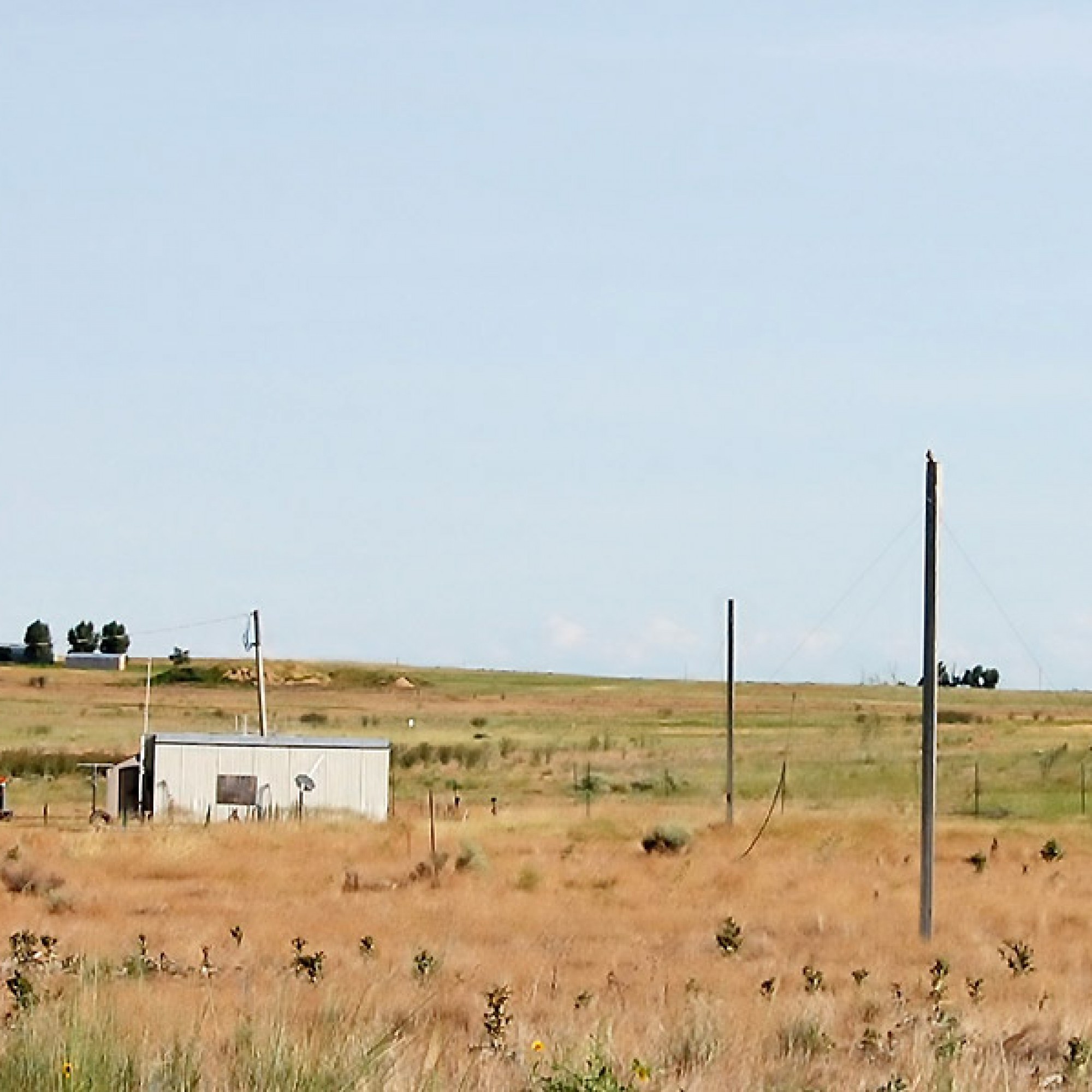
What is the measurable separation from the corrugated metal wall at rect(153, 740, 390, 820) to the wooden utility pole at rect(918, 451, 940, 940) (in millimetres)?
26661

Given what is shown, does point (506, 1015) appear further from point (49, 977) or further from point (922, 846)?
point (922, 846)

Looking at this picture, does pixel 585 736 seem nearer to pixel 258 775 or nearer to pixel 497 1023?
pixel 258 775

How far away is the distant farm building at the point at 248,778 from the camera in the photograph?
52125 millimetres

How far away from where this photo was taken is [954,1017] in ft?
50.4

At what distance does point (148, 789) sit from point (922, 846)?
1146 inches

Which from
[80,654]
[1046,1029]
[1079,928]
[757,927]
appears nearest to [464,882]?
[757,927]

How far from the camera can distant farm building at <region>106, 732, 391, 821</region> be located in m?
52.1

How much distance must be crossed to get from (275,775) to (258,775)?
0.43 metres

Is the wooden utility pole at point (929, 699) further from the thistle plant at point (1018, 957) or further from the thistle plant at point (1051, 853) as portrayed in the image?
the thistle plant at point (1051, 853)

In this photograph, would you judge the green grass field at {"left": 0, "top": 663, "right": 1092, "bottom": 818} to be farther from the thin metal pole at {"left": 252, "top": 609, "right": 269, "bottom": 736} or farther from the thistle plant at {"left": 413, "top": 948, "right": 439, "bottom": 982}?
the thistle plant at {"left": 413, "top": 948, "right": 439, "bottom": 982}

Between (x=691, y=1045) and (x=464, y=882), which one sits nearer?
(x=691, y=1045)

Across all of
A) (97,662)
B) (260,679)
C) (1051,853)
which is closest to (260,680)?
(260,679)

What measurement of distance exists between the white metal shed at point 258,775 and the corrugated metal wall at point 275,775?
0.01 meters

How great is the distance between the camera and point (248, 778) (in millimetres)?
53031
